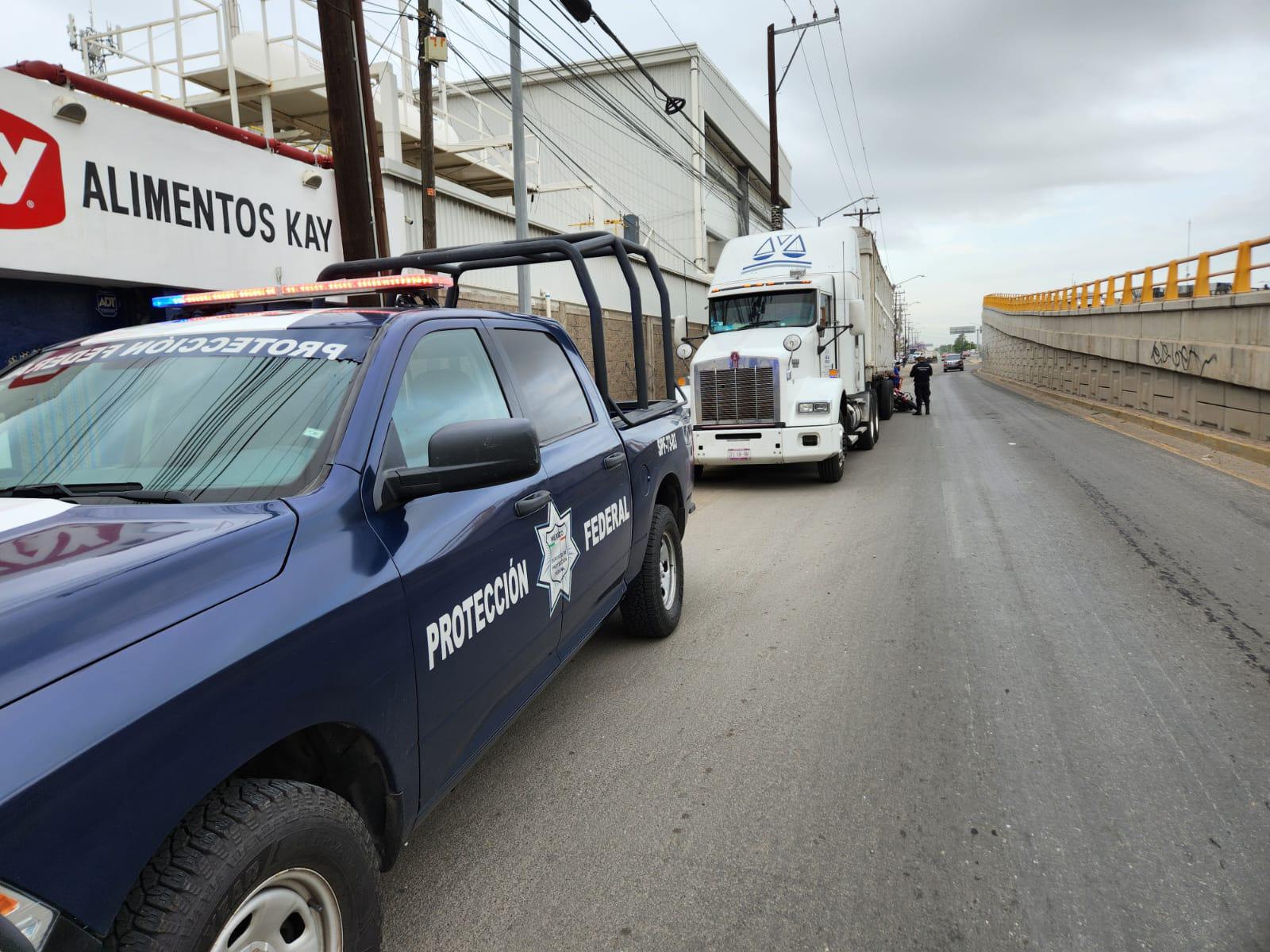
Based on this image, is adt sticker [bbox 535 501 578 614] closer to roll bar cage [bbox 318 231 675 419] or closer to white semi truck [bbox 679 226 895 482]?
roll bar cage [bbox 318 231 675 419]

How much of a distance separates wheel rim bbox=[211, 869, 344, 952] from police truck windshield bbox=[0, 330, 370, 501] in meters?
0.93

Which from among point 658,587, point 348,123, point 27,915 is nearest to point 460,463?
point 27,915

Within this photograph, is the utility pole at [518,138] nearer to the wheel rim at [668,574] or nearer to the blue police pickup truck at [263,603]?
the wheel rim at [668,574]

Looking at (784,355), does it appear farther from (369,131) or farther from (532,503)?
(532,503)

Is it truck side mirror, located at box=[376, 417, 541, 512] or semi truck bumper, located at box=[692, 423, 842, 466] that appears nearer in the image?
truck side mirror, located at box=[376, 417, 541, 512]

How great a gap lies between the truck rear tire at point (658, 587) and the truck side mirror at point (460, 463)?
7.91ft

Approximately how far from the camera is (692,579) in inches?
256

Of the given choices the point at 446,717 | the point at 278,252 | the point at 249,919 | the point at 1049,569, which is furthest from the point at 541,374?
the point at 278,252

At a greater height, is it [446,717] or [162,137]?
[162,137]

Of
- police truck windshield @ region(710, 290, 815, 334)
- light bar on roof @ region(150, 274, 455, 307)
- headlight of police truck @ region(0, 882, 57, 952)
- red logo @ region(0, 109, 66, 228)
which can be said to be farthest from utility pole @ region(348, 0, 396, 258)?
headlight of police truck @ region(0, 882, 57, 952)

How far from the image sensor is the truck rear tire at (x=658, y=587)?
184 inches

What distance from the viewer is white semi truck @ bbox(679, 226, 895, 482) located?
36.7 feet

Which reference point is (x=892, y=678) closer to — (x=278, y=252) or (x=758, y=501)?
(x=758, y=501)

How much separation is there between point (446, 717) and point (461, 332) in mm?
1505
